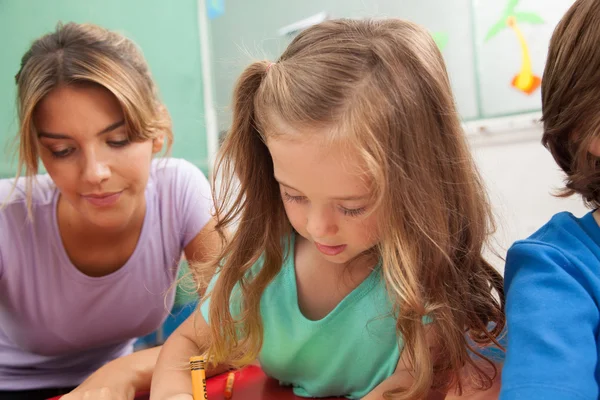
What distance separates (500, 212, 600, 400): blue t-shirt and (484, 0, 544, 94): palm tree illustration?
150 cm

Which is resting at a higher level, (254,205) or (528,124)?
(254,205)

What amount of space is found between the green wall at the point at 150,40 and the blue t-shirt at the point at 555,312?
146 cm

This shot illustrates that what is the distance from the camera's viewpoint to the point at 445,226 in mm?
639

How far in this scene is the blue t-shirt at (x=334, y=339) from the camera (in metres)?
0.73

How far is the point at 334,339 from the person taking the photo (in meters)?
0.74

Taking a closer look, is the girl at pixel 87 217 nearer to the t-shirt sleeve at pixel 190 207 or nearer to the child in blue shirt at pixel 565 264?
the t-shirt sleeve at pixel 190 207

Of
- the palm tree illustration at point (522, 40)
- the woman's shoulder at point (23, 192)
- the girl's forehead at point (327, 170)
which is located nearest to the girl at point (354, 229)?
the girl's forehead at point (327, 170)

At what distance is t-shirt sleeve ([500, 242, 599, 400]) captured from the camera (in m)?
0.52

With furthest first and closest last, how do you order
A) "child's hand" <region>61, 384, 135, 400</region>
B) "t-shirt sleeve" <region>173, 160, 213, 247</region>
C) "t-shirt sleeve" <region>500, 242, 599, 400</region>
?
"t-shirt sleeve" <region>173, 160, 213, 247</region> < "child's hand" <region>61, 384, 135, 400</region> < "t-shirt sleeve" <region>500, 242, 599, 400</region>

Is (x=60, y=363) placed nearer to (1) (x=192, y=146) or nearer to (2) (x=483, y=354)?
(2) (x=483, y=354)

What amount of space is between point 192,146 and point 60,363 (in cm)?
146

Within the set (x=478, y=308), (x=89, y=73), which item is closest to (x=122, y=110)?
(x=89, y=73)

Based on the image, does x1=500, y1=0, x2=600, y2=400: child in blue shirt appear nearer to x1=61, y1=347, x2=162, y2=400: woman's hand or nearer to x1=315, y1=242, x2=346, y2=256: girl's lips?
x1=315, y1=242, x2=346, y2=256: girl's lips

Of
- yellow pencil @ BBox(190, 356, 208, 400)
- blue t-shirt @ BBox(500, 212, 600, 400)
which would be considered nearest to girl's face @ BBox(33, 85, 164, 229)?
yellow pencil @ BBox(190, 356, 208, 400)
